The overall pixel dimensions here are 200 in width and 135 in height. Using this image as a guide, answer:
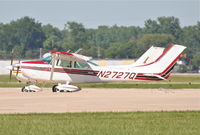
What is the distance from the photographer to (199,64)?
131 meters

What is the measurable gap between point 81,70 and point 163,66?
15.3ft

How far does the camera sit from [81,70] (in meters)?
31.4

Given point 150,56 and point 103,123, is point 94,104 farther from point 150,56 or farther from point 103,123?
point 150,56

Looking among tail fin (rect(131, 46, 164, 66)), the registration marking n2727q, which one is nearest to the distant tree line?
tail fin (rect(131, 46, 164, 66))

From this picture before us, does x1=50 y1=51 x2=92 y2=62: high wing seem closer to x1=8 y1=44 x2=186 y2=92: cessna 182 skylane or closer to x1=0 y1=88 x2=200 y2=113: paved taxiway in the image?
x1=8 y1=44 x2=186 y2=92: cessna 182 skylane

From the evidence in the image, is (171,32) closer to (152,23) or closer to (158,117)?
(152,23)

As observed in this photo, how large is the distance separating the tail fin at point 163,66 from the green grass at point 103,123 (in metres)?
12.9

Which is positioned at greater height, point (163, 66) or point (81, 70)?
point (163, 66)

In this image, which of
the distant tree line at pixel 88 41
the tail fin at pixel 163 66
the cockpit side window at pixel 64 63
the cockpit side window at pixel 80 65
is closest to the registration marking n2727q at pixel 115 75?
the tail fin at pixel 163 66

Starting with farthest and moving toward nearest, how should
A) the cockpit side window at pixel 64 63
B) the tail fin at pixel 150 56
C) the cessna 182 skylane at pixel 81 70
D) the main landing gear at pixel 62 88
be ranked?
the tail fin at pixel 150 56
the cockpit side window at pixel 64 63
the cessna 182 skylane at pixel 81 70
the main landing gear at pixel 62 88

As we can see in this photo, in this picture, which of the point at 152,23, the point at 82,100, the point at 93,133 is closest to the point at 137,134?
the point at 93,133

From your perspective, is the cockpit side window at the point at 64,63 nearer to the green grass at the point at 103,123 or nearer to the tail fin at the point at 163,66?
the tail fin at the point at 163,66

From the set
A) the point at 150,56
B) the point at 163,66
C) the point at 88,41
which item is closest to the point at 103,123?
the point at 163,66

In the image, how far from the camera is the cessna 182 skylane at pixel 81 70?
102ft
